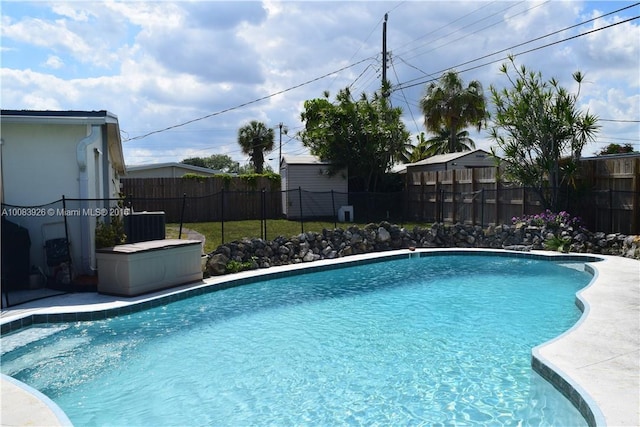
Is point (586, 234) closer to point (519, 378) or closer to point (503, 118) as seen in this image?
point (503, 118)

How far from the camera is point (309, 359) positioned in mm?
5527

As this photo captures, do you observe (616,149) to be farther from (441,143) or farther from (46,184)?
(46,184)

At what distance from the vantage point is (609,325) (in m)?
5.75

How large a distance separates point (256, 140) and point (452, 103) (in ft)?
46.3

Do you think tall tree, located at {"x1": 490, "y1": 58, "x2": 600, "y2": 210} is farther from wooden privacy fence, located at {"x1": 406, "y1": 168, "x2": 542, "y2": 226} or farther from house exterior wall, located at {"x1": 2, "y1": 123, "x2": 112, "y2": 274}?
house exterior wall, located at {"x1": 2, "y1": 123, "x2": 112, "y2": 274}

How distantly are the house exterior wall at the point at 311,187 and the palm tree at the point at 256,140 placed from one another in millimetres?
13686

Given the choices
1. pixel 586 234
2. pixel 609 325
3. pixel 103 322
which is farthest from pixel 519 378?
pixel 586 234

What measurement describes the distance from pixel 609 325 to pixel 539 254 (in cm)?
653

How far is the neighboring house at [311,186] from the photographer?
66.6 feet

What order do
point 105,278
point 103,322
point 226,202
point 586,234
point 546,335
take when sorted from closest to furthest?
point 546,335
point 103,322
point 105,278
point 586,234
point 226,202

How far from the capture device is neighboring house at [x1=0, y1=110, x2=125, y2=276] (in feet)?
25.9

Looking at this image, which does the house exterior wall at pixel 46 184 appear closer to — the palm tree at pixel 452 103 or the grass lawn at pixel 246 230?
the grass lawn at pixel 246 230

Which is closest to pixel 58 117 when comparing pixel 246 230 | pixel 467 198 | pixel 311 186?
pixel 246 230

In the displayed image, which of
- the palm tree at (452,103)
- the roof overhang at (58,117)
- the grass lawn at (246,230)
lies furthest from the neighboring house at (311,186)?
the roof overhang at (58,117)
